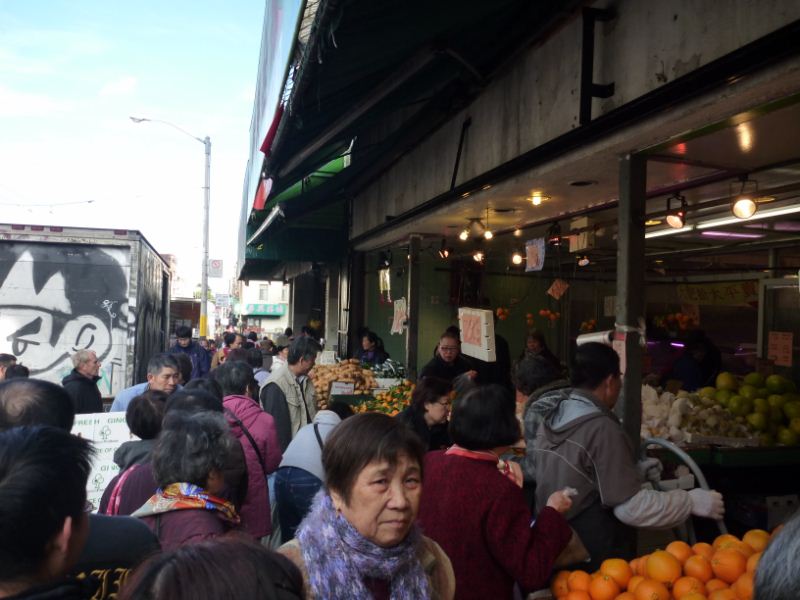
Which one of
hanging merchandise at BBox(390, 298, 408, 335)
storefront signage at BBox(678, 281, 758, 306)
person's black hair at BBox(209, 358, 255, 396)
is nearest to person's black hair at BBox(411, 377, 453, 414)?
person's black hair at BBox(209, 358, 255, 396)

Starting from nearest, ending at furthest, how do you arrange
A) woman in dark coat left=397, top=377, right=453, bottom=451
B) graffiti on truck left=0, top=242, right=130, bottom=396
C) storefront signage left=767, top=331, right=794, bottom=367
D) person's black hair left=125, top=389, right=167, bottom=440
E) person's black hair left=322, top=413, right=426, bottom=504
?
person's black hair left=322, top=413, right=426, bottom=504, person's black hair left=125, top=389, right=167, bottom=440, woman in dark coat left=397, top=377, right=453, bottom=451, graffiti on truck left=0, top=242, right=130, bottom=396, storefront signage left=767, top=331, right=794, bottom=367

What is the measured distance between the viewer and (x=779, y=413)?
5.83m

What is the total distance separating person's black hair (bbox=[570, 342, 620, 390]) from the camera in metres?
3.46

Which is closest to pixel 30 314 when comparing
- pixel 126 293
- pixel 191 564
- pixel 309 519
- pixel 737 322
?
pixel 126 293

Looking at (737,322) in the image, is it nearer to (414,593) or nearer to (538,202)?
(538,202)

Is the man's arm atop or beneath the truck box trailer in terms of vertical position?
beneath

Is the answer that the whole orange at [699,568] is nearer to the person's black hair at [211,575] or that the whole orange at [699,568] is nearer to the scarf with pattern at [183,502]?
the scarf with pattern at [183,502]

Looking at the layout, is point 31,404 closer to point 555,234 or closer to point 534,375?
point 534,375

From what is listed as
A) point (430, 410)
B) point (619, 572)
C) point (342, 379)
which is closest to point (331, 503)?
point (619, 572)

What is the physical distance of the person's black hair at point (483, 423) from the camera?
2725 mm

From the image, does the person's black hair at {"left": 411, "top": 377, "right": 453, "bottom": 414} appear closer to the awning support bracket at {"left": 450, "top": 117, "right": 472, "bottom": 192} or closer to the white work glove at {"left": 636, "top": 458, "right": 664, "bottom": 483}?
the white work glove at {"left": 636, "top": 458, "right": 664, "bottom": 483}

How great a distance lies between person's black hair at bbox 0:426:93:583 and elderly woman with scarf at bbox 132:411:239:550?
0.65m

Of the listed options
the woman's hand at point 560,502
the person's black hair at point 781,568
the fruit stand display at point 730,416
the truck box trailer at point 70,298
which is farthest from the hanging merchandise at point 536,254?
the person's black hair at point 781,568

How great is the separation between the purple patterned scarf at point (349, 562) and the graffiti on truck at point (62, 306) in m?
7.10
